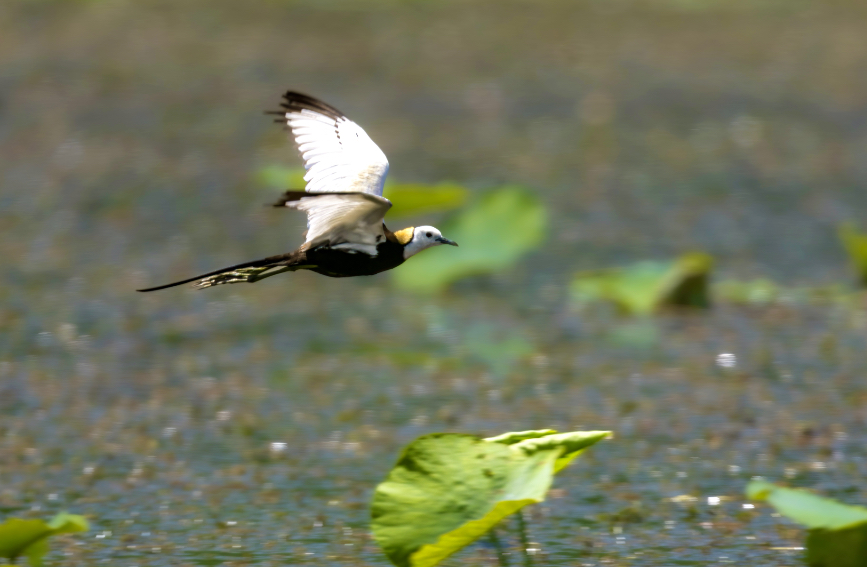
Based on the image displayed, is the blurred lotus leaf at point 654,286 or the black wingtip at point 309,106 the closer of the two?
the black wingtip at point 309,106

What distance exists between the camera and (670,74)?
30.9 feet

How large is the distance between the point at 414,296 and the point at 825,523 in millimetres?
3533

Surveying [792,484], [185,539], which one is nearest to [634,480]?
[792,484]

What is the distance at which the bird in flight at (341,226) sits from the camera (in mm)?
2691

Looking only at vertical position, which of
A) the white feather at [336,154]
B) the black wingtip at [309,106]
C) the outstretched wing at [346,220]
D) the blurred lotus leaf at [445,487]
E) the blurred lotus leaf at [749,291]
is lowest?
the blurred lotus leaf at [445,487]

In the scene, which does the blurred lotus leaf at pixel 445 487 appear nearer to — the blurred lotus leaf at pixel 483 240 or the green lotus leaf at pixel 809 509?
the green lotus leaf at pixel 809 509

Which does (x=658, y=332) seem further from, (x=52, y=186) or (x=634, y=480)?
(x=52, y=186)

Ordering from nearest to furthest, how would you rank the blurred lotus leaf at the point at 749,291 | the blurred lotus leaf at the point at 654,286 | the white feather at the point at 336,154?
1. the white feather at the point at 336,154
2. the blurred lotus leaf at the point at 654,286
3. the blurred lotus leaf at the point at 749,291

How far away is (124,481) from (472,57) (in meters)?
5.97

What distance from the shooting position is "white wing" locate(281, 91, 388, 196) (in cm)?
312

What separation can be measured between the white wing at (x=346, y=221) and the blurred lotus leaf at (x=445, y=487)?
422mm

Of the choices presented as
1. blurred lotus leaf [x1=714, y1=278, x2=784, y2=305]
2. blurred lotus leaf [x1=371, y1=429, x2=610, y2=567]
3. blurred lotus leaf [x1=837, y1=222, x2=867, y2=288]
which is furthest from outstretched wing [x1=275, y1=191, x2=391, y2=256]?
blurred lotus leaf [x1=837, y1=222, x2=867, y2=288]

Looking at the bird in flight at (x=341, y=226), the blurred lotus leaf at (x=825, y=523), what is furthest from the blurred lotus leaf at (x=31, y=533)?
the blurred lotus leaf at (x=825, y=523)

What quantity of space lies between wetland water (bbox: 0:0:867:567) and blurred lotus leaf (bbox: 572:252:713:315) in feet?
0.27
